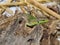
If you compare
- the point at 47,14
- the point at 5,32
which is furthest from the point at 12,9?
the point at 5,32

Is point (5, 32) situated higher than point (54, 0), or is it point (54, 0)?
point (5, 32)

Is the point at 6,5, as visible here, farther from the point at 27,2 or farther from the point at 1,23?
the point at 1,23

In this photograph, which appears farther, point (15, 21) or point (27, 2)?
point (27, 2)

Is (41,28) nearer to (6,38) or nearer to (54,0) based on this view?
(6,38)

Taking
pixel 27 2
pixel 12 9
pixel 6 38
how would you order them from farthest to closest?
pixel 12 9, pixel 27 2, pixel 6 38

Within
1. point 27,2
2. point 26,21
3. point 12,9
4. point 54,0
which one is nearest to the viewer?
point 26,21

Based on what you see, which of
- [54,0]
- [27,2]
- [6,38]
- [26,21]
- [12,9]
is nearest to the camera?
[6,38]

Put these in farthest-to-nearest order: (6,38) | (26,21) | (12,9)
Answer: (12,9)
(26,21)
(6,38)

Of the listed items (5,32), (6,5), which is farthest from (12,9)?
(5,32)

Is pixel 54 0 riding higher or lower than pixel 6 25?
lower
